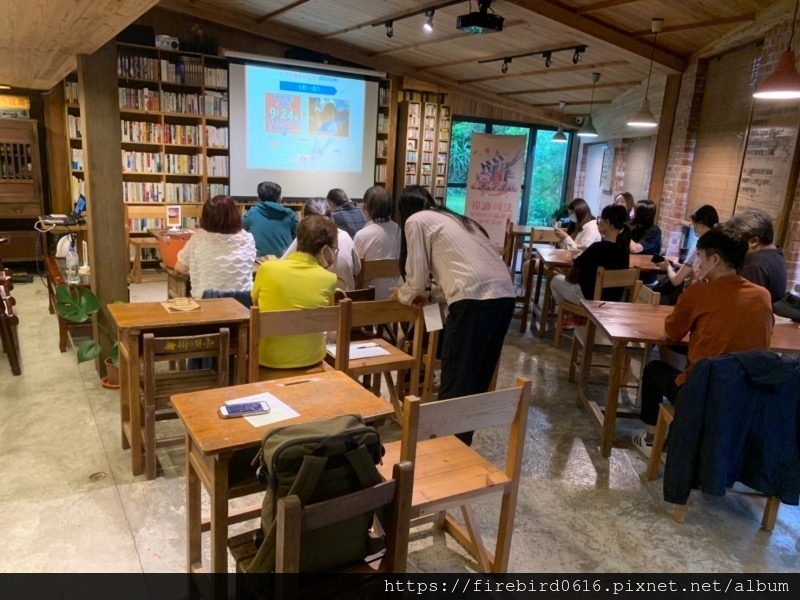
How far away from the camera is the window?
31.2ft

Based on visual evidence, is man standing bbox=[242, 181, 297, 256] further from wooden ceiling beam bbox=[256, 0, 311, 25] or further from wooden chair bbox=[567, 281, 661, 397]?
wooden ceiling beam bbox=[256, 0, 311, 25]

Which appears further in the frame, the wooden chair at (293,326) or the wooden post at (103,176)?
the wooden post at (103,176)

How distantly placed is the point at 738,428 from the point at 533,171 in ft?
27.1

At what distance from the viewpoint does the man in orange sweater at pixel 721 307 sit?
2471 mm

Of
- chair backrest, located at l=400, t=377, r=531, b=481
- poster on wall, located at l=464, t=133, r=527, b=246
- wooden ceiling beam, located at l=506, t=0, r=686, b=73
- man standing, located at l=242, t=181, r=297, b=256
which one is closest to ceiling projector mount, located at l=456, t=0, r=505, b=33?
wooden ceiling beam, located at l=506, t=0, r=686, b=73

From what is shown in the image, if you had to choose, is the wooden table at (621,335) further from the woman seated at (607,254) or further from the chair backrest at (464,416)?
the chair backrest at (464,416)

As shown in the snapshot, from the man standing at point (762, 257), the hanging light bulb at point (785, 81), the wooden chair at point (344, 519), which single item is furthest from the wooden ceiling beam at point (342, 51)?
the wooden chair at point (344, 519)

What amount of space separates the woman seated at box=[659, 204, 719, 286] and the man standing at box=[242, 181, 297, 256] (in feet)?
9.60

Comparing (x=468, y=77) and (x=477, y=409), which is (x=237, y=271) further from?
(x=468, y=77)

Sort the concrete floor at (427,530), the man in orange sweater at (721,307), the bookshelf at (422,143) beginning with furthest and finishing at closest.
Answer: the bookshelf at (422,143)
the man in orange sweater at (721,307)
the concrete floor at (427,530)

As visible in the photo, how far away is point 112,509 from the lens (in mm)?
2354

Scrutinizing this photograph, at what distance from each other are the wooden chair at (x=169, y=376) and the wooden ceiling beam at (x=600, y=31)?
3.58 metres

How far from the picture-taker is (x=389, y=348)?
323 cm

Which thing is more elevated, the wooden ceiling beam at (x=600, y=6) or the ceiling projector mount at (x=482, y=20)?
the wooden ceiling beam at (x=600, y=6)
